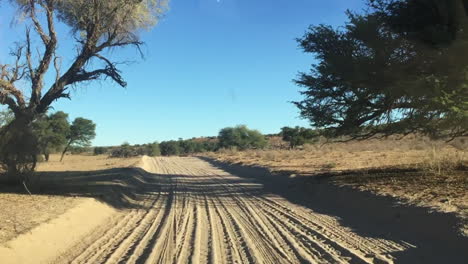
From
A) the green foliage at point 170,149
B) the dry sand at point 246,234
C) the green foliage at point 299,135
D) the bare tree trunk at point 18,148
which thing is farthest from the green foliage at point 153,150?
the dry sand at point 246,234

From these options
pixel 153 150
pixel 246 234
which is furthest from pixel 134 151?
pixel 246 234

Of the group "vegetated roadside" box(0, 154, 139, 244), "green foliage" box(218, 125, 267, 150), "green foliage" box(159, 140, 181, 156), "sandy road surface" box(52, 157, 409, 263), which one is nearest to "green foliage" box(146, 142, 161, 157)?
"green foliage" box(159, 140, 181, 156)

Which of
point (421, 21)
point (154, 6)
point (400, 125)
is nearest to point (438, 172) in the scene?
point (400, 125)

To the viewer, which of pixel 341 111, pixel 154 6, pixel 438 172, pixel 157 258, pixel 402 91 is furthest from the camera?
pixel 154 6

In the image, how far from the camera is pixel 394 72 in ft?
47.6

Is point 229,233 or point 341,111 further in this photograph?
point 341,111

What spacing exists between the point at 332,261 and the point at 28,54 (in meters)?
13.6

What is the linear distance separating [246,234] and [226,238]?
21.3 inches

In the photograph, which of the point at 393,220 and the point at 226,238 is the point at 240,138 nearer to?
the point at 393,220

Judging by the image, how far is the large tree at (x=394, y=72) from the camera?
12578 mm

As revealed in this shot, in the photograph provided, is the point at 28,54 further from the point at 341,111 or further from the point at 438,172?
the point at 438,172

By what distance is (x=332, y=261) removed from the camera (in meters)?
7.55

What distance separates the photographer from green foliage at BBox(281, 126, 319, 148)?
20734 millimetres

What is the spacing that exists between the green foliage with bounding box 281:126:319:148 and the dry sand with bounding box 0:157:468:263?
4.91m
